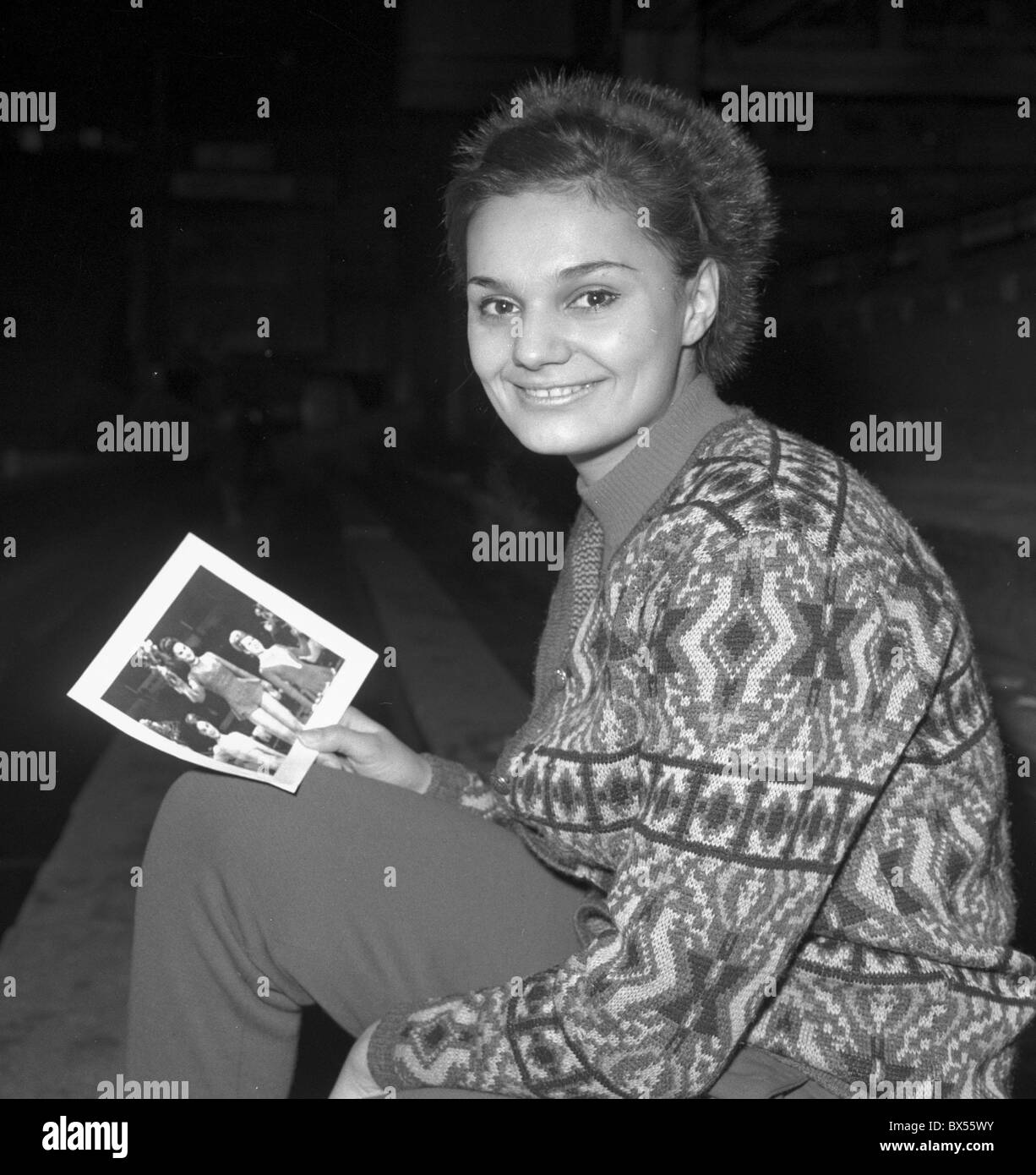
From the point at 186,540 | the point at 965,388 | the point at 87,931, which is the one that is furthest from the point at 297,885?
the point at 965,388

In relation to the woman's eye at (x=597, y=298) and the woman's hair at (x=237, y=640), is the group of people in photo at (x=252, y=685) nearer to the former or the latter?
the woman's hair at (x=237, y=640)

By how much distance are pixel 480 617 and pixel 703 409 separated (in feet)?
9.12

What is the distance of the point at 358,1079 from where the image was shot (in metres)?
1.07

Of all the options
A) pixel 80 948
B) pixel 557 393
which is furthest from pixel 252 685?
pixel 80 948

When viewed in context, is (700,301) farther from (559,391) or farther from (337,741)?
(337,741)

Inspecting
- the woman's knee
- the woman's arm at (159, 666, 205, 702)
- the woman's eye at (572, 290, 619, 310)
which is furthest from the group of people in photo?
the woman's eye at (572, 290, 619, 310)

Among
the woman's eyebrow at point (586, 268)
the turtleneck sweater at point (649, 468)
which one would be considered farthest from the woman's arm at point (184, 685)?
the woman's eyebrow at point (586, 268)

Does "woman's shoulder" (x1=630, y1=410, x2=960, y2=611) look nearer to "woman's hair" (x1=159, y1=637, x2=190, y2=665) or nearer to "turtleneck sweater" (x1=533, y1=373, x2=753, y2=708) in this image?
"turtleneck sweater" (x1=533, y1=373, x2=753, y2=708)

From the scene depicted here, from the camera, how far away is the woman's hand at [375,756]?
1401 mm

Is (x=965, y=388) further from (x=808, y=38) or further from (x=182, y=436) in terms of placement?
(x=182, y=436)

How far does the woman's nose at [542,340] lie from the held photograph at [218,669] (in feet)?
1.27

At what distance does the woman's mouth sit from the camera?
1.22 metres

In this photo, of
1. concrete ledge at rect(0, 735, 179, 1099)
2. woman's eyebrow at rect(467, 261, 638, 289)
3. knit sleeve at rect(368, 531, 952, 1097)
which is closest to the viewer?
knit sleeve at rect(368, 531, 952, 1097)

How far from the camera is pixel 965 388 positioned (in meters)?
6.54
